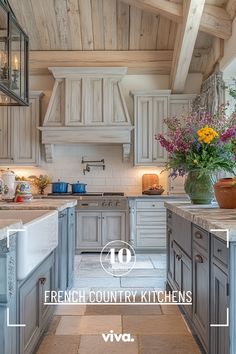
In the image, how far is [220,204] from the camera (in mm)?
2537

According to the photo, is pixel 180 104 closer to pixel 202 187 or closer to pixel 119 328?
pixel 202 187

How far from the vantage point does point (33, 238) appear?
186cm

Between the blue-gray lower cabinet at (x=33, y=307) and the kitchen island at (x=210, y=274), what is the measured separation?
0.97m

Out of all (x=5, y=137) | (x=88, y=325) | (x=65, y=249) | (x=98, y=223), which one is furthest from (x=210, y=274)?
(x=5, y=137)

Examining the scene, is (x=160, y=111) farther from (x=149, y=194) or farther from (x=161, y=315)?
(x=161, y=315)

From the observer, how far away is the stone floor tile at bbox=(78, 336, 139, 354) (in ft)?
7.77

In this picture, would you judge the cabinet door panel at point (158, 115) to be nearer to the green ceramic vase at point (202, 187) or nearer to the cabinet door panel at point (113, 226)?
the cabinet door panel at point (113, 226)

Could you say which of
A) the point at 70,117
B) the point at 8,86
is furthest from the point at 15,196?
the point at 70,117

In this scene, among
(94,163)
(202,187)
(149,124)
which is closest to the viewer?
A: (202,187)

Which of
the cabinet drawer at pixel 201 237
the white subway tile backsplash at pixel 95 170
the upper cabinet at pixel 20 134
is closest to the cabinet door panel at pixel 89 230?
the white subway tile backsplash at pixel 95 170

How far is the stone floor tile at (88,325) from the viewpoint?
2.69 metres

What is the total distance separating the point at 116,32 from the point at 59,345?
4.72m

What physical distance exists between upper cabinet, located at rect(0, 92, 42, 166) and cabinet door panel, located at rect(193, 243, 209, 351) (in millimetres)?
4103

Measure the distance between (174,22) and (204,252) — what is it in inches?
171
